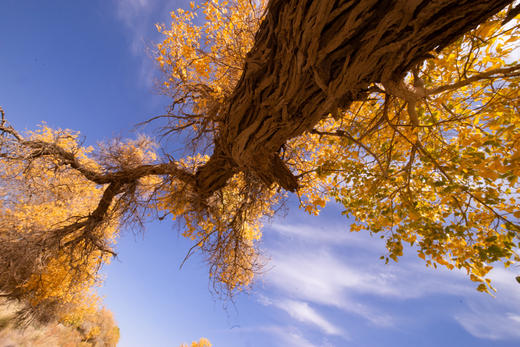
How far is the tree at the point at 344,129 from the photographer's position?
5.49 feet

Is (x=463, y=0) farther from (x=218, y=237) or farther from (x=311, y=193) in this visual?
(x=218, y=237)

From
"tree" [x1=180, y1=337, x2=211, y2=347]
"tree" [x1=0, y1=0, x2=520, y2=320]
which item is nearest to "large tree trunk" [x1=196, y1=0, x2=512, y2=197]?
"tree" [x1=0, y1=0, x2=520, y2=320]

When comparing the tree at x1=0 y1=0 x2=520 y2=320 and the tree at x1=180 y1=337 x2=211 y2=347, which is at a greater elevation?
the tree at x1=0 y1=0 x2=520 y2=320

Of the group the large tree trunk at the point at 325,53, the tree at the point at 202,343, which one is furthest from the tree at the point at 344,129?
the tree at the point at 202,343

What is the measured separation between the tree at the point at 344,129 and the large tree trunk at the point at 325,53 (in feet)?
0.04

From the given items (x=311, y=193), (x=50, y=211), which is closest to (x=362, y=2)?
(x=311, y=193)

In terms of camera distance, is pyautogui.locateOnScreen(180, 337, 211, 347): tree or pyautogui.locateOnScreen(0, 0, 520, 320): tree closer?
pyautogui.locateOnScreen(0, 0, 520, 320): tree

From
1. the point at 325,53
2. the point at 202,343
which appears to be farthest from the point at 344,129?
the point at 202,343

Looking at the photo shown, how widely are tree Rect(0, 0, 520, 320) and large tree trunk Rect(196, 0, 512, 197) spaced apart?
0.01m

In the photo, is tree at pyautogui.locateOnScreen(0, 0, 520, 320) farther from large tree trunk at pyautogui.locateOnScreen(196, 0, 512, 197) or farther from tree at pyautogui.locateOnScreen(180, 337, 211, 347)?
tree at pyautogui.locateOnScreen(180, 337, 211, 347)

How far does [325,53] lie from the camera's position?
179cm

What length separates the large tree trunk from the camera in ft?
4.66

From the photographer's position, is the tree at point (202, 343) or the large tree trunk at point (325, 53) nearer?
the large tree trunk at point (325, 53)

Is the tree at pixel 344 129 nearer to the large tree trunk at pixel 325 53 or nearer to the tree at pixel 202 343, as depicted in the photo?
the large tree trunk at pixel 325 53
